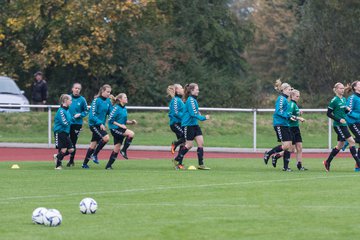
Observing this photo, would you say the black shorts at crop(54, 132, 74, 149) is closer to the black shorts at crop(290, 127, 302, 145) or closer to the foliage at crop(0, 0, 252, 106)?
the black shorts at crop(290, 127, 302, 145)

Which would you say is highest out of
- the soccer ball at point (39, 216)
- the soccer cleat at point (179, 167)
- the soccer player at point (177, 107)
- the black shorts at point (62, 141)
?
the soccer player at point (177, 107)

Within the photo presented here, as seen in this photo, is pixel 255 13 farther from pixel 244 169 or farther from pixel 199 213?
pixel 199 213

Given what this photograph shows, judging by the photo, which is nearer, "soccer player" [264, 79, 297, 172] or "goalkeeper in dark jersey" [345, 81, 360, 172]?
"goalkeeper in dark jersey" [345, 81, 360, 172]

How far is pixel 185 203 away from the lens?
52.4 ft

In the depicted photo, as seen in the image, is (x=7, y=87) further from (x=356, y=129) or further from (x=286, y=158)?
(x=356, y=129)

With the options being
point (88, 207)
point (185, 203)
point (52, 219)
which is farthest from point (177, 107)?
point (52, 219)

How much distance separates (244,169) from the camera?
25.0 metres

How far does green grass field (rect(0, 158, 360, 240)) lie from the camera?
12844 mm

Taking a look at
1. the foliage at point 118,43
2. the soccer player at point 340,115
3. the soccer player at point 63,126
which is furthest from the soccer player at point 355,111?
the foliage at point 118,43

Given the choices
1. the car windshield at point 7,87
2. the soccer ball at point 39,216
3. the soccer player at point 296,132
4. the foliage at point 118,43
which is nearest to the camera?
the soccer ball at point 39,216

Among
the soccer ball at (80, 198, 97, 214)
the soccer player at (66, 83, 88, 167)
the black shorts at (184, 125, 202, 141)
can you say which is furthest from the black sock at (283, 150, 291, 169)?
the soccer ball at (80, 198, 97, 214)

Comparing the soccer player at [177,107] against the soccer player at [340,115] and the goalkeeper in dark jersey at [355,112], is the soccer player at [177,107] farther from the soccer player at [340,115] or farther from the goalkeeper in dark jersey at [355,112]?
the goalkeeper in dark jersey at [355,112]

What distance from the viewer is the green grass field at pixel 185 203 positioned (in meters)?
12.8

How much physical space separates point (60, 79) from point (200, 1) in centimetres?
1035
